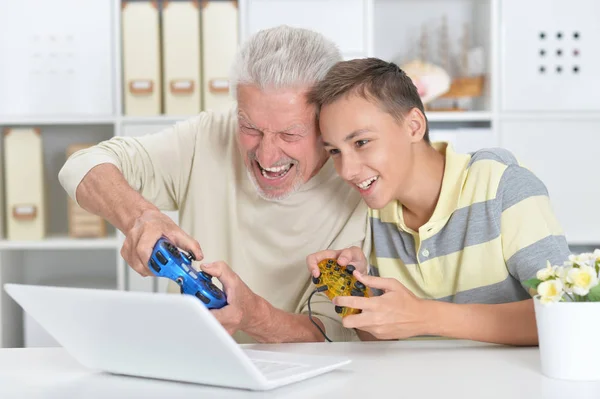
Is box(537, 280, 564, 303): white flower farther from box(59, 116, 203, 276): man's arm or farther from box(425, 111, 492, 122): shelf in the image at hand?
box(425, 111, 492, 122): shelf

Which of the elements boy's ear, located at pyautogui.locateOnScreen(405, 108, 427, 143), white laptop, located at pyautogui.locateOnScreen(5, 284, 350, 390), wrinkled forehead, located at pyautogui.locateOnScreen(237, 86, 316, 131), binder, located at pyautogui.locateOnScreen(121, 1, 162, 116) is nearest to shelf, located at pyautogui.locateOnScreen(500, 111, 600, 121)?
binder, located at pyautogui.locateOnScreen(121, 1, 162, 116)

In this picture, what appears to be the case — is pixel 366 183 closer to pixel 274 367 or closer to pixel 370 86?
pixel 370 86

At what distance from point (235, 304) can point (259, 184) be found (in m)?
0.41

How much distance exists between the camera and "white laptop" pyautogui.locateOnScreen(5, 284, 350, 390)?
87 cm

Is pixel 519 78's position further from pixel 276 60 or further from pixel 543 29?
pixel 276 60

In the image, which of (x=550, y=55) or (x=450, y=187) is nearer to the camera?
(x=450, y=187)

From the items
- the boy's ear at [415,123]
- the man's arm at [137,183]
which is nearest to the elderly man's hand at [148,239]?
the man's arm at [137,183]

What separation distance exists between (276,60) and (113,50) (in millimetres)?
1415

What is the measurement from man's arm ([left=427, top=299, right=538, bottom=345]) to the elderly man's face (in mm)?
434

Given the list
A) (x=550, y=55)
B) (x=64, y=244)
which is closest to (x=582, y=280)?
(x=550, y=55)

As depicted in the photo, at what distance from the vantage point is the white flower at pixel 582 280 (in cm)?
98

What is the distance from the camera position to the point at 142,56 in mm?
2689

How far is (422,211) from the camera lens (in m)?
1.50

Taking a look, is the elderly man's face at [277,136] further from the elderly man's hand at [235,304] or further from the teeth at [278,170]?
the elderly man's hand at [235,304]
